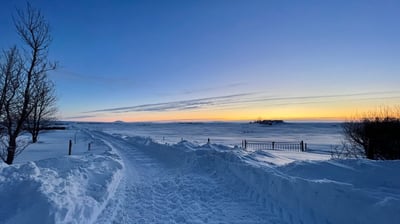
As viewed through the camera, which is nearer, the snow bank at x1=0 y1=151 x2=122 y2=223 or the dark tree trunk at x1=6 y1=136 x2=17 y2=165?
the snow bank at x1=0 y1=151 x2=122 y2=223

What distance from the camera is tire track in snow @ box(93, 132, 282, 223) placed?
568cm

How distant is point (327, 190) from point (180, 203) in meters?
3.43

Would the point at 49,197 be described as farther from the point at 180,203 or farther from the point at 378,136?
the point at 378,136

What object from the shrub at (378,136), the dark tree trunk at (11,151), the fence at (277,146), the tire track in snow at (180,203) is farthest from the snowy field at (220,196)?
the fence at (277,146)

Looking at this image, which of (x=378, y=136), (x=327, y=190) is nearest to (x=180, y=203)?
(x=327, y=190)

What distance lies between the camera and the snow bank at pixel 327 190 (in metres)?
4.44

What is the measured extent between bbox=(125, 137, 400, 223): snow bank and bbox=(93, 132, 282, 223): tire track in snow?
48cm

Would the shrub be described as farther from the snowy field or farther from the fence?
the fence

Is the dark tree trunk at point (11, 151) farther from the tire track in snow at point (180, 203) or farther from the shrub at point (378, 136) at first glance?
the shrub at point (378, 136)

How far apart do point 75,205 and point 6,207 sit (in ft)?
4.40

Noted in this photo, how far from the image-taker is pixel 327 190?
5305 mm

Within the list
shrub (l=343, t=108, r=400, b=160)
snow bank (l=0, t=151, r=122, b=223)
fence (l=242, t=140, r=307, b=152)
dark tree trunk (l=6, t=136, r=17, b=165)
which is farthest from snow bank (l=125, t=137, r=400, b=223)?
fence (l=242, t=140, r=307, b=152)

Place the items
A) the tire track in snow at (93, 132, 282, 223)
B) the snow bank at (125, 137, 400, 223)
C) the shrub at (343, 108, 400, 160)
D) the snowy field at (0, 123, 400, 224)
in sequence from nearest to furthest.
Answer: the snow bank at (125, 137, 400, 223) < the snowy field at (0, 123, 400, 224) < the tire track in snow at (93, 132, 282, 223) < the shrub at (343, 108, 400, 160)

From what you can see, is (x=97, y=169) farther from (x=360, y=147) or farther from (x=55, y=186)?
(x=360, y=147)
